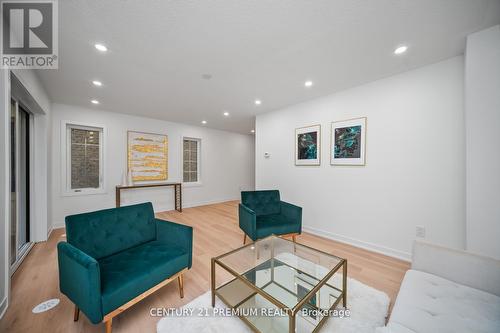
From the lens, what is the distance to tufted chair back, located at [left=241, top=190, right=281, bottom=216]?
9.86 ft

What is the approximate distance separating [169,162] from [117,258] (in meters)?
3.63

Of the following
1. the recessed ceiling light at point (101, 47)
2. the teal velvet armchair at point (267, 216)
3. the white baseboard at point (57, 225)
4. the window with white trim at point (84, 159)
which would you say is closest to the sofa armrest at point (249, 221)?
the teal velvet armchair at point (267, 216)

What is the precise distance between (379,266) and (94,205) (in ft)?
17.2

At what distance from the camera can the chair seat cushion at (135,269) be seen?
1.24 metres

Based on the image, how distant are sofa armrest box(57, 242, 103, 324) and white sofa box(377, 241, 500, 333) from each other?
164cm

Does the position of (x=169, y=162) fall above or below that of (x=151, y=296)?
above

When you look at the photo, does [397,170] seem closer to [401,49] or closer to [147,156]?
[401,49]

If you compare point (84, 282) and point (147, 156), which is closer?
point (84, 282)

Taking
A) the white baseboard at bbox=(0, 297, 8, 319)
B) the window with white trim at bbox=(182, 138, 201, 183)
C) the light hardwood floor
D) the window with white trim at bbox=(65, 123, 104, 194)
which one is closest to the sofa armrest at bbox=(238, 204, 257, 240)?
the light hardwood floor

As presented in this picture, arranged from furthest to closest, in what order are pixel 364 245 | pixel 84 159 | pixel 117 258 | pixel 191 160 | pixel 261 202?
pixel 191 160
pixel 84 159
pixel 261 202
pixel 364 245
pixel 117 258

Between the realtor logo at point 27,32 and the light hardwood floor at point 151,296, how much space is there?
2.06 m

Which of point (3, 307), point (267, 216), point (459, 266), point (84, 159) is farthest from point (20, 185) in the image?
point (459, 266)

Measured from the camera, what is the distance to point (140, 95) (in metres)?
3.18

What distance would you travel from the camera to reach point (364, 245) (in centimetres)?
274
